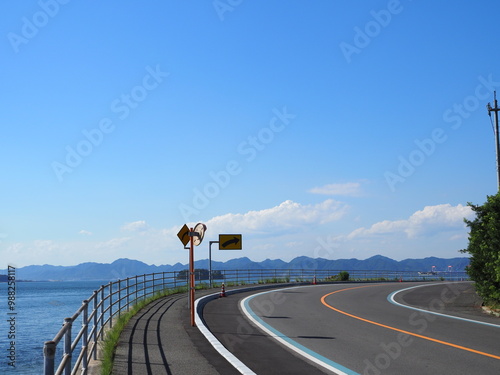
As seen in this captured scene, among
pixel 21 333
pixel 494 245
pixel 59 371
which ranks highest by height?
pixel 494 245

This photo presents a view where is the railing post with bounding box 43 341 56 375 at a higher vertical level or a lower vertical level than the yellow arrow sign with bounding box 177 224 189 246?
lower

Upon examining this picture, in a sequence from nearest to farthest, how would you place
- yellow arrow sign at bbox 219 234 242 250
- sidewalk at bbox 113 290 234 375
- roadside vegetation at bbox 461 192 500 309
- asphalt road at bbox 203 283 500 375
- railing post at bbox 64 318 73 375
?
railing post at bbox 64 318 73 375 → sidewalk at bbox 113 290 234 375 → asphalt road at bbox 203 283 500 375 → roadside vegetation at bbox 461 192 500 309 → yellow arrow sign at bbox 219 234 242 250

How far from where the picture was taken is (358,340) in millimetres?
12070

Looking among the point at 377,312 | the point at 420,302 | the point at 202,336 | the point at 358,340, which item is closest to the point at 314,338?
the point at 358,340

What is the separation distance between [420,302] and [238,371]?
1621cm

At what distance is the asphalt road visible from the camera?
365 inches

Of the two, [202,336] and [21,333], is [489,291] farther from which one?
[21,333]

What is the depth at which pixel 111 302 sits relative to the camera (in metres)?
15.3

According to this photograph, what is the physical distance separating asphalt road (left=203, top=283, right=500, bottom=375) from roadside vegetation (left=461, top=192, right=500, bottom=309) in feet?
2.82

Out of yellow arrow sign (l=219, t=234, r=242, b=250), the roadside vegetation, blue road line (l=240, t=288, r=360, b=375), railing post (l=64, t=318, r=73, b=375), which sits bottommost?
blue road line (l=240, t=288, r=360, b=375)

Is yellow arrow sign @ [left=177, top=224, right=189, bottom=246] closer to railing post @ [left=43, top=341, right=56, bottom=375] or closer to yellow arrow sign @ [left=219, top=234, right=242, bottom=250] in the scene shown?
railing post @ [left=43, top=341, right=56, bottom=375]

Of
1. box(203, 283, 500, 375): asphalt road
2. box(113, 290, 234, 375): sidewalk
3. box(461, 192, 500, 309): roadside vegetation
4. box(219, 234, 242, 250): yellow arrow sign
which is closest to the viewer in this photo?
box(113, 290, 234, 375): sidewalk

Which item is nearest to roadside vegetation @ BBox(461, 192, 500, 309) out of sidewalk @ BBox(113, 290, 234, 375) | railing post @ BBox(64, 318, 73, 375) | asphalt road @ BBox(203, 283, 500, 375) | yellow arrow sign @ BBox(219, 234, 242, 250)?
asphalt road @ BBox(203, 283, 500, 375)

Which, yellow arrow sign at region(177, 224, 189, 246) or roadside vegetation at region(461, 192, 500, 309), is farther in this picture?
roadside vegetation at region(461, 192, 500, 309)
